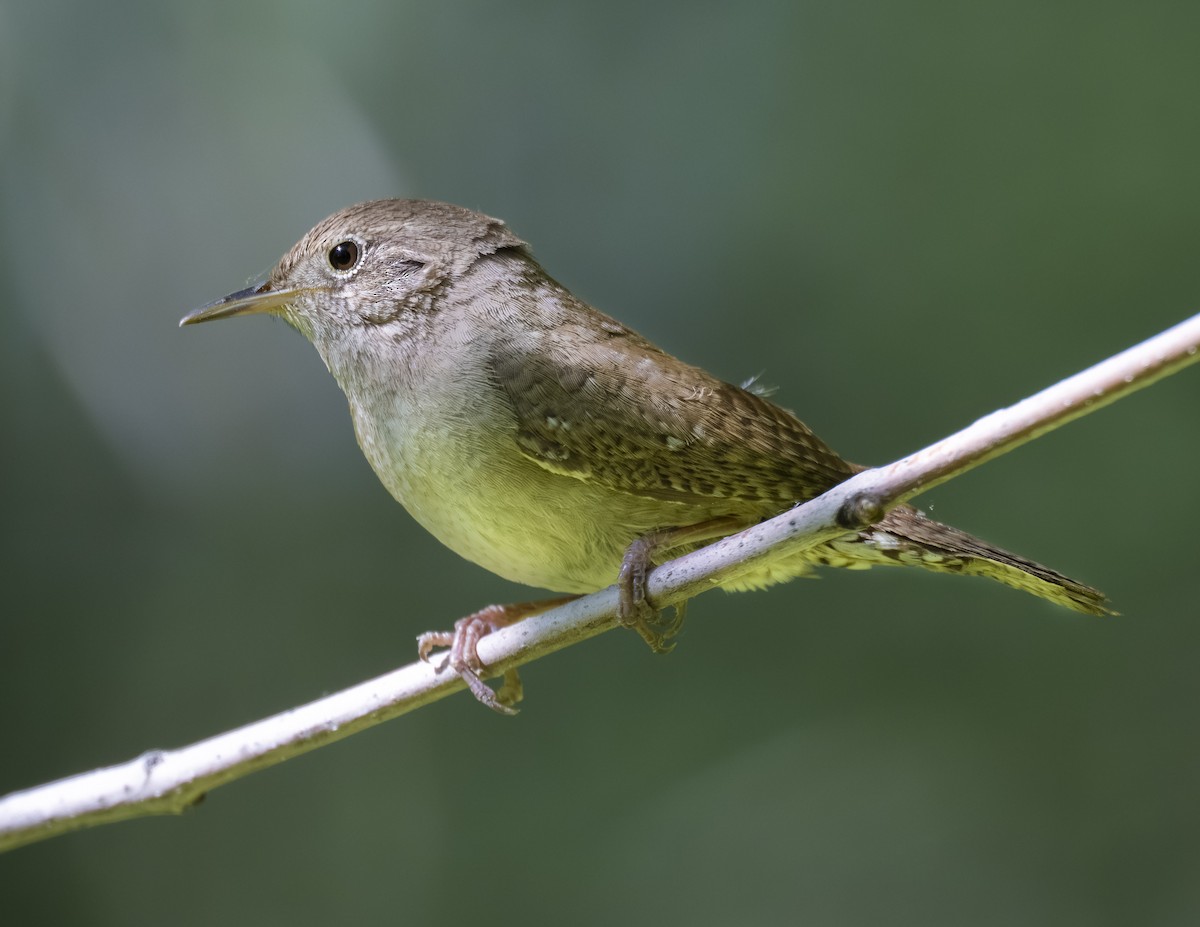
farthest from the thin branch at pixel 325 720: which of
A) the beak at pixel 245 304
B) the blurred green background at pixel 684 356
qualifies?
the blurred green background at pixel 684 356

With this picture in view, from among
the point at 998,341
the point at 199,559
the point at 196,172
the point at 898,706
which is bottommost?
the point at 898,706

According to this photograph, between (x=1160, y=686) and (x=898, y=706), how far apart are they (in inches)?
34.4

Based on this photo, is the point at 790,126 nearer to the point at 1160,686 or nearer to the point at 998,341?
the point at 998,341

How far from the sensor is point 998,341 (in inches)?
156

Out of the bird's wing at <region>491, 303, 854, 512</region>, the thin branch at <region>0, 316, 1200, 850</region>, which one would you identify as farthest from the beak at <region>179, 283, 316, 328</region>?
the thin branch at <region>0, 316, 1200, 850</region>

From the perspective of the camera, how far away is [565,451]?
224 centimetres

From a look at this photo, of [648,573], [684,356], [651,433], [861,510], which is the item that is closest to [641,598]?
[648,573]

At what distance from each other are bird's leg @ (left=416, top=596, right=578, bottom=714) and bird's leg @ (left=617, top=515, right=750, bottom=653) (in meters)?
0.34

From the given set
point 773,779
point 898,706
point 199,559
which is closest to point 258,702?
point 199,559

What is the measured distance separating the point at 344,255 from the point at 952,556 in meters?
1.50

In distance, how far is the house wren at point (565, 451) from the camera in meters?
2.20

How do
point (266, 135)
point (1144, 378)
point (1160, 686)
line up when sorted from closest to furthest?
point (1144, 378) < point (1160, 686) < point (266, 135)

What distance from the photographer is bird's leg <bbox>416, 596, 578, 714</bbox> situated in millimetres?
2221

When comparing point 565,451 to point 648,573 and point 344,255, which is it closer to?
point 648,573
